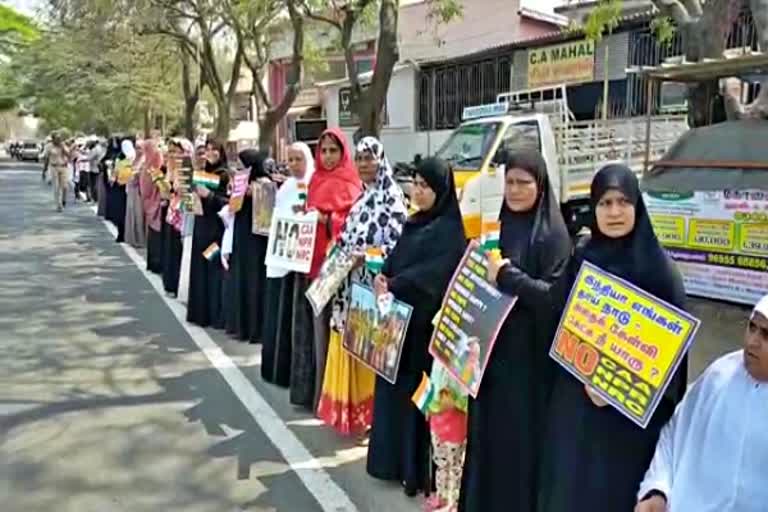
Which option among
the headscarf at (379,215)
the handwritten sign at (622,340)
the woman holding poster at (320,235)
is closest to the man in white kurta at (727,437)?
the handwritten sign at (622,340)

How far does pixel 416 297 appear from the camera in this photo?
399 cm

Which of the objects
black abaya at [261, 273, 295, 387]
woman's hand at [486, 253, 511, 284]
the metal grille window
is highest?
the metal grille window

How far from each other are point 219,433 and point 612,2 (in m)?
5.71

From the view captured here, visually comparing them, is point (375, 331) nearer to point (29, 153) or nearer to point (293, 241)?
point (293, 241)

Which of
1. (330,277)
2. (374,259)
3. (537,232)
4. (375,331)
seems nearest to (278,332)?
(330,277)

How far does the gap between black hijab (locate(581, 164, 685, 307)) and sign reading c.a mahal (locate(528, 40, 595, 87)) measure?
15692 millimetres

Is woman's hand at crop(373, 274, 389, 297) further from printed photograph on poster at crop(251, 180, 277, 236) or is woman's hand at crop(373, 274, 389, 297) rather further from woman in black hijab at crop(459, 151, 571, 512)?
printed photograph on poster at crop(251, 180, 277, 236)

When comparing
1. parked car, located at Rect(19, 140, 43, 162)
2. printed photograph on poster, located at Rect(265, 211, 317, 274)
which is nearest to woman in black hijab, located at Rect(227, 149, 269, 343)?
printed photograph on poster, located at Rect(265, 211, 317, 274)

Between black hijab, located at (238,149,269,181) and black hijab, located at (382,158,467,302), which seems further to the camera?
black hijab, located at (238,149,269,181)

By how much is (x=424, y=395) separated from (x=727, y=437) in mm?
1695

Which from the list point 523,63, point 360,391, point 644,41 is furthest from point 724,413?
point 523,63

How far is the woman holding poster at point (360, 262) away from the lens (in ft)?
15.2

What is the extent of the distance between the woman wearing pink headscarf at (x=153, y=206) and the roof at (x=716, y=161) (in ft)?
19.9

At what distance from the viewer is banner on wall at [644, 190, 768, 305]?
21.5ft
